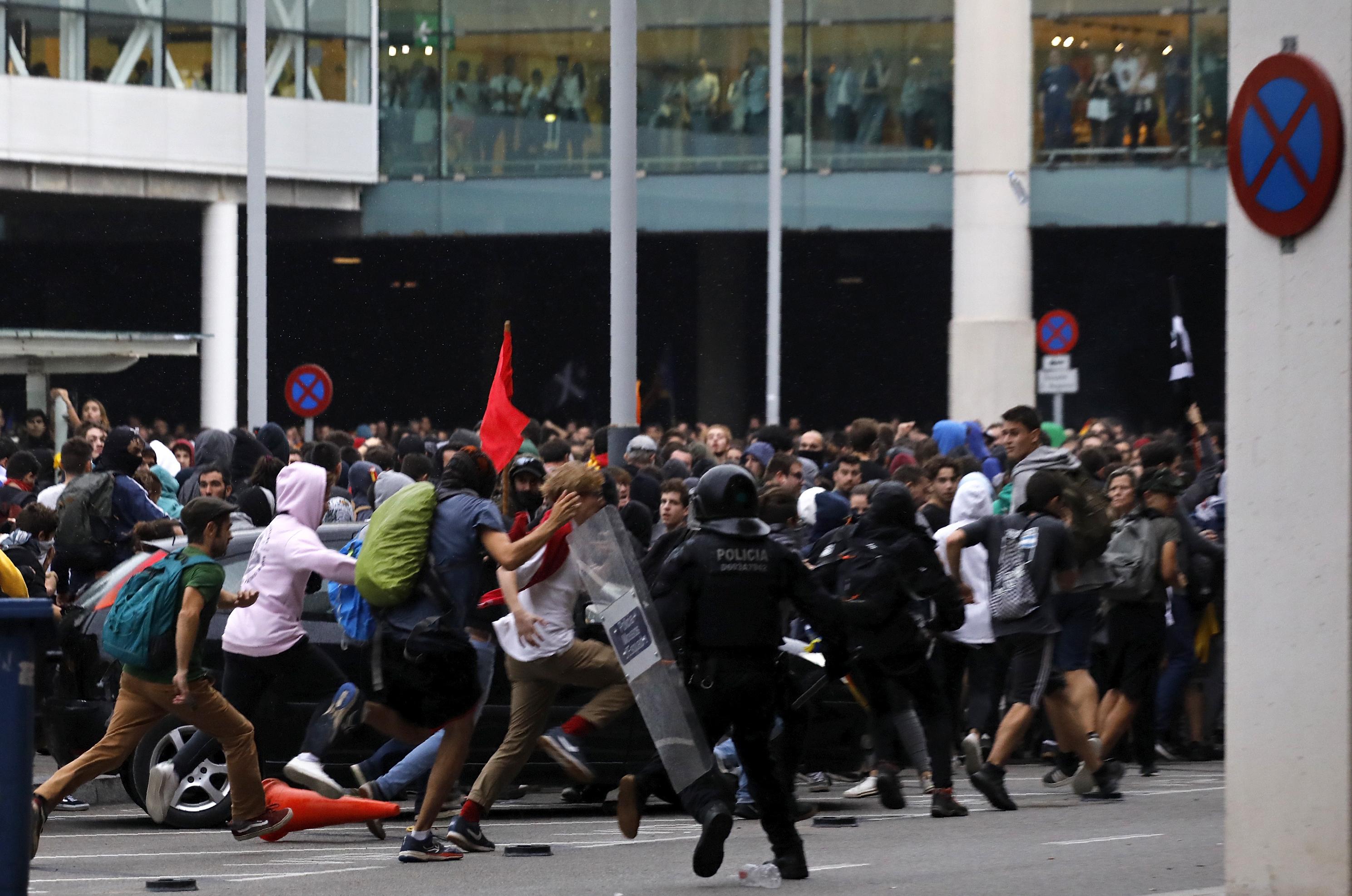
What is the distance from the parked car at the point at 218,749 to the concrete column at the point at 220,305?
2425 cm

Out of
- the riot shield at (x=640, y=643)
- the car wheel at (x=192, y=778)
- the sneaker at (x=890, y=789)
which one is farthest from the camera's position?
the car wheel at (x=192, y=778)

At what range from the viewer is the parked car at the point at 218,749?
10.5 metres

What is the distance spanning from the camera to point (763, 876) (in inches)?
327

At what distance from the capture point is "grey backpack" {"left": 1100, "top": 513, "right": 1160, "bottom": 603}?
12016 mm

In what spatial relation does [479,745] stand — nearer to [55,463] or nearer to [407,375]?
[55,463]

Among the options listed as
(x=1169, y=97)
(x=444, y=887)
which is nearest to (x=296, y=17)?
(x=1169, y=97)

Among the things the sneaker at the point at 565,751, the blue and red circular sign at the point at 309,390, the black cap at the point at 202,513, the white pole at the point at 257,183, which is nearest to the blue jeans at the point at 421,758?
the sneaker at the point at 565,751

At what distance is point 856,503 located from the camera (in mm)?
12461

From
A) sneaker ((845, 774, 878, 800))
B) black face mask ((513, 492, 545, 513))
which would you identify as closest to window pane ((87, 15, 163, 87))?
sneaker ((845, 774, 878, 800))

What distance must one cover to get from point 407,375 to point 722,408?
25.5 ft

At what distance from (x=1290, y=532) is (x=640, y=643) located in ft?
9.07

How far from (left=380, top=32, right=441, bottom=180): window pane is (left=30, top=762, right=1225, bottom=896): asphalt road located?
25212mm

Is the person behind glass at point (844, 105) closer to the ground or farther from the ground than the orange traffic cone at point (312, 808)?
farther from the ground

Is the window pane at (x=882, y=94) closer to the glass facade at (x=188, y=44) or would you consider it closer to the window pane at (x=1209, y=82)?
the window pane at (x=1209, y=82)
